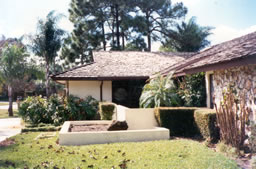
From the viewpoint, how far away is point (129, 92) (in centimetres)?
1541

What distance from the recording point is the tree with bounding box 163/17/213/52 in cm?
2736

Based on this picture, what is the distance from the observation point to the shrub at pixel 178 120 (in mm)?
7887

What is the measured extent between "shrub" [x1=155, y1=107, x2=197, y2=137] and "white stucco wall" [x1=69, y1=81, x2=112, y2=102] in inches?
281

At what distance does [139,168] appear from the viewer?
464 centimetres

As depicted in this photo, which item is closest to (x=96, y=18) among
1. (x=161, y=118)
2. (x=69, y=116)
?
(x=69, y=116)

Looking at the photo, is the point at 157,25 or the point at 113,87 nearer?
the point at 113,87

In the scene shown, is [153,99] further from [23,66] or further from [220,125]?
[23,66]

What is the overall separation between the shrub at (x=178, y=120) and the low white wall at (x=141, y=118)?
2.13 feet

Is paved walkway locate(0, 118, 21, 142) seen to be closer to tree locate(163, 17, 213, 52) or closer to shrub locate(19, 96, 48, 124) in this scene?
shrub locate(19, 96, 48, 124)

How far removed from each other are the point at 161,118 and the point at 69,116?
5.50m

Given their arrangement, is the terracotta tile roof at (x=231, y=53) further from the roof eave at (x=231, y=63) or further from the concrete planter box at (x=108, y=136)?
the concrete planter box at (x=108, y=136)

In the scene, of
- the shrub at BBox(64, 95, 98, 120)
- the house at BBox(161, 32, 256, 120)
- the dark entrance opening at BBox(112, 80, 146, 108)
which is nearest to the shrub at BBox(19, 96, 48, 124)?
the shrub at BBox(64, 95, 98, 120)

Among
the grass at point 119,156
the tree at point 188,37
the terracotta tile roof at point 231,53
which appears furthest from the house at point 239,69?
the tree at point 188,37

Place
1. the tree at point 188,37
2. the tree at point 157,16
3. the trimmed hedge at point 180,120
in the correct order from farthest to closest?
the tree at point 188,37, the tree at point 157,16, the trimmed hedge at point 180,120
